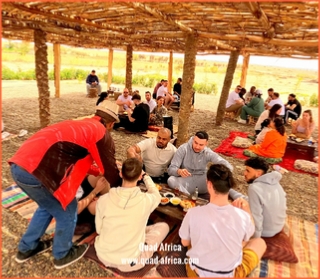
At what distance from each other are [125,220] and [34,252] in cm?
129

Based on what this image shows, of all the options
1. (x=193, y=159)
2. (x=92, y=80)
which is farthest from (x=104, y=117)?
(x=92, y=80)

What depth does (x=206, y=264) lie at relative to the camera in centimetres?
215

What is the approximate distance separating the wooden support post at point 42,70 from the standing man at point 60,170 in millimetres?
4988

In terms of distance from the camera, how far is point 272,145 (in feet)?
18.9

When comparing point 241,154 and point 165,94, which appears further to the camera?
point 165,94

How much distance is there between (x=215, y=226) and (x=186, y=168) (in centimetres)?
211

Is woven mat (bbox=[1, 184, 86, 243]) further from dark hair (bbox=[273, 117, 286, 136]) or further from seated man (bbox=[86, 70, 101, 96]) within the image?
seated man (bbox=[86, 70, 101, 96])

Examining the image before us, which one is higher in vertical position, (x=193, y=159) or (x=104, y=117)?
(x=104, y=117)

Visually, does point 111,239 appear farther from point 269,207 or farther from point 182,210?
point 269,207

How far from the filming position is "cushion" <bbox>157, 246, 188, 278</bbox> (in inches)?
102

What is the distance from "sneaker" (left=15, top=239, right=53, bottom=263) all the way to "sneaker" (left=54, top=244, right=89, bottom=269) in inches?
11.6

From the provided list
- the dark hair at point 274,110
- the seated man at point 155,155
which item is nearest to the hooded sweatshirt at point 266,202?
the seated man at point 155,155

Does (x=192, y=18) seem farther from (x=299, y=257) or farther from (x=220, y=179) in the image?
(x=299, y=257)

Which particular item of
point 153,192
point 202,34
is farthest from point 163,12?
point 153,192
